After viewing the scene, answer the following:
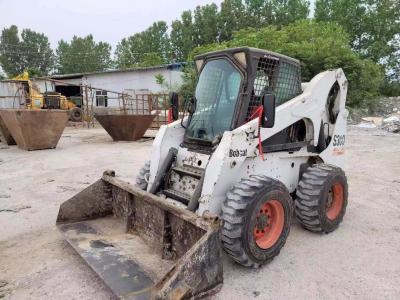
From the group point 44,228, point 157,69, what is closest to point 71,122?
point 157,69

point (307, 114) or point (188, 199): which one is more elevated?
point (307, 114)

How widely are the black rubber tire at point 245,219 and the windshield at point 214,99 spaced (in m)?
0.83

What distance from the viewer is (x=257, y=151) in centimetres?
380

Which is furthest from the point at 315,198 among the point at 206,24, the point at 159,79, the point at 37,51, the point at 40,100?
the point at 37,51

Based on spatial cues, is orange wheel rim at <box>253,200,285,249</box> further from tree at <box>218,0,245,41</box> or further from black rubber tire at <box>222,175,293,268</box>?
tree at <box>218,0,245,41</box>

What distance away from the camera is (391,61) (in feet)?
109

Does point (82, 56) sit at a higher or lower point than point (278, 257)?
Answer: higher

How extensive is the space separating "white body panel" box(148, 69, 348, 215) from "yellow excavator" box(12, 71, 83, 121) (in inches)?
741

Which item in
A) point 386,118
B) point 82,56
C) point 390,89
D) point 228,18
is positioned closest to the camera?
point 386,118

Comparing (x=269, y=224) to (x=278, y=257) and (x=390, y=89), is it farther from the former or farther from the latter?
(x=390, y=89)

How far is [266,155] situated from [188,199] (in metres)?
0.99

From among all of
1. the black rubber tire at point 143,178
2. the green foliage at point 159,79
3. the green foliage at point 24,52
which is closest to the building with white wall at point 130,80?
the green foliage at point 159,79

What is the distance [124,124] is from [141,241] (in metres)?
9.89

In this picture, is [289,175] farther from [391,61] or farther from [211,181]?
[391,61]
